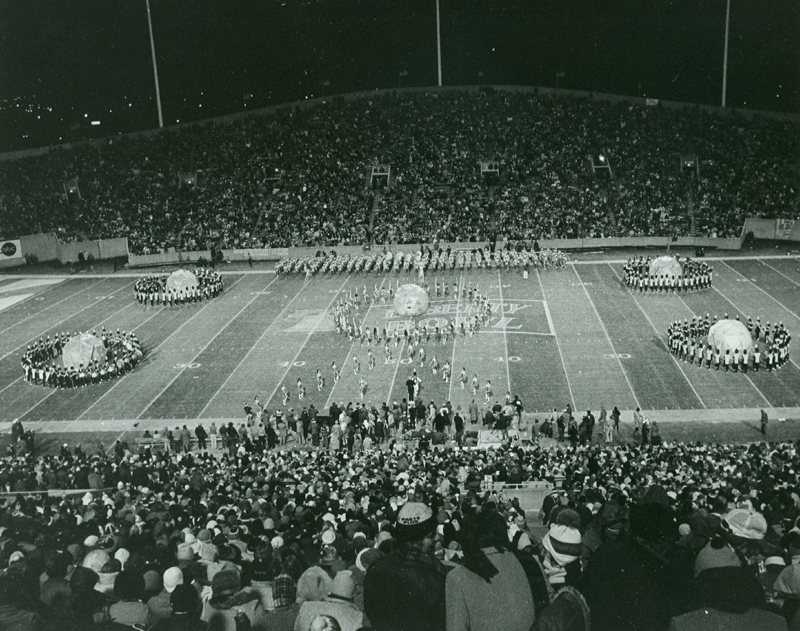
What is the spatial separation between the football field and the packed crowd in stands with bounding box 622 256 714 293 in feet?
2.28

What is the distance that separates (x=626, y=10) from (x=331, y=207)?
2499 cm

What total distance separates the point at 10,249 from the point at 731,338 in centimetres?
4038

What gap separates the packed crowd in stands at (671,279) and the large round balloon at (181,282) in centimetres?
1982

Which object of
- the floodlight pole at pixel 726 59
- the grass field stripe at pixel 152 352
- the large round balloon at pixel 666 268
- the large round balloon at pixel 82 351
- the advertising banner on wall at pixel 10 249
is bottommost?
the grass field stripe at pixel 152 352

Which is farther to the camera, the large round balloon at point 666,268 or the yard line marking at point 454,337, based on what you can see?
the large round balloon at point 666,268

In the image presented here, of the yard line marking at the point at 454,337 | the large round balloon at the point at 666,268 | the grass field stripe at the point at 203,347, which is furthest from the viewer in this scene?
the large round balloon at the point at 666,268

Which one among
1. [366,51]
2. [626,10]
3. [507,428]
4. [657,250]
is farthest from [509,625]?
[366,51]

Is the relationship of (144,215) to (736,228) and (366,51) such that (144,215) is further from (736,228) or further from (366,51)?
(736,228)

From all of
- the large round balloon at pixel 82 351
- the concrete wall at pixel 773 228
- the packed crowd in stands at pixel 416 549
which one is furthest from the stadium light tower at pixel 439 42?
the packed crowd in stands at pixel 416 549

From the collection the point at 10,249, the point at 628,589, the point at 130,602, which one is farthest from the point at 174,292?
the point at 628,589

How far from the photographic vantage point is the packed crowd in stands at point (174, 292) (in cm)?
3900

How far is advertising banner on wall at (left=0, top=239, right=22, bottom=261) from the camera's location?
49406 mm

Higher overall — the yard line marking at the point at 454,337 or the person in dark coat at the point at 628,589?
the person in dark coat at the point at 628,589

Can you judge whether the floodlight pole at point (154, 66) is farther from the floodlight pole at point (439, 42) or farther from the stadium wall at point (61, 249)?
the floodlight pole at point (439, 42)
